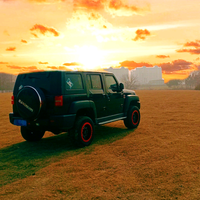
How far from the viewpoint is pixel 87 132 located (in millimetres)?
6891

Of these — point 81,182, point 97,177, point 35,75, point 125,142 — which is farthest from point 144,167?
point 35,75

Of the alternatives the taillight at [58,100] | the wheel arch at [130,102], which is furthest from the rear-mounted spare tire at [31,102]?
the wheel arch at [130,102]

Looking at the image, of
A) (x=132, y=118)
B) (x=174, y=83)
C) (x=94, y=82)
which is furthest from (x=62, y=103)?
(x=174, y=83)

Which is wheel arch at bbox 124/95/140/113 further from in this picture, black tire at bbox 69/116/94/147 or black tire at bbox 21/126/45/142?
black tire at bbox 21/126/45/142

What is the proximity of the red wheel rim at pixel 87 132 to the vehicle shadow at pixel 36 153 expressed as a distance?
0.24m

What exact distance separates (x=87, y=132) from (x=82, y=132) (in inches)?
10.6

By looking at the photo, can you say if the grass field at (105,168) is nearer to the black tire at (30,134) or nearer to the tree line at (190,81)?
the black tire at (30,134)

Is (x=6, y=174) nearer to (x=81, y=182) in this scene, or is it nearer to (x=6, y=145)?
(x=81, y=182)

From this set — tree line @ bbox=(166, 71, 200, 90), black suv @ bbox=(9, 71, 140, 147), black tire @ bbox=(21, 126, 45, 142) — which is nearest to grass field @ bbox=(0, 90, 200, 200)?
black tire @ bbox=(21, 126, 45, 142)

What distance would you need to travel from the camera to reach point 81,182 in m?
4.29

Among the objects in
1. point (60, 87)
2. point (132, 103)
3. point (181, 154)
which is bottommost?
point (181, 154)

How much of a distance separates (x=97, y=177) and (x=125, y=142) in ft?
8.86

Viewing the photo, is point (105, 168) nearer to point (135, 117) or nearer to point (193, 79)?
point (135, 117)

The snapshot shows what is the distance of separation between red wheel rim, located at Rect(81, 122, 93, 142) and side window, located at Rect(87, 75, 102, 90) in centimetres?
117
